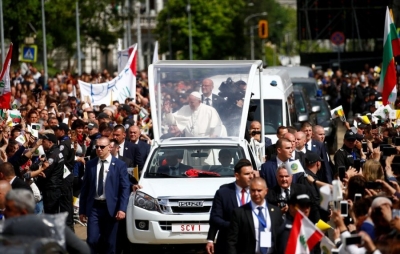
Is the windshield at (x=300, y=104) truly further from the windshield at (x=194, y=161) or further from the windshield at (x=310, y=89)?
the windshield at (x=194, y=161)

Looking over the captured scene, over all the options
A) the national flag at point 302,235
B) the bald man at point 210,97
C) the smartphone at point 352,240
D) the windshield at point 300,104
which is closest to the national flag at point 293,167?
the national flag at point 302,235

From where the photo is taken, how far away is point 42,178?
16.1 metres

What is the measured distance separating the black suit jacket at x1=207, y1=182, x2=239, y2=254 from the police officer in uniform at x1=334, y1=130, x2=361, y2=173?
14.4 feet

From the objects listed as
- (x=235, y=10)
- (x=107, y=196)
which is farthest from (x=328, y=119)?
(x=235, y=10)

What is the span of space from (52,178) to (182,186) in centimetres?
208

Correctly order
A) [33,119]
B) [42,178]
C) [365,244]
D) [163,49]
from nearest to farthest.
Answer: [365,244], [42,178], [33,119], [163,49]

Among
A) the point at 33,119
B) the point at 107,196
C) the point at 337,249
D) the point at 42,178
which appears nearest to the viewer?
the point at 337,249

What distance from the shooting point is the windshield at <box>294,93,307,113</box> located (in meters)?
26.2

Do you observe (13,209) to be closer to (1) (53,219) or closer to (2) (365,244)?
(1) (53,219)

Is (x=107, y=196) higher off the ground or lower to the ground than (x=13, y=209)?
lower

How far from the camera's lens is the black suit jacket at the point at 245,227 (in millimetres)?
10789

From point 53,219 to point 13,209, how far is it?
0.42 metres

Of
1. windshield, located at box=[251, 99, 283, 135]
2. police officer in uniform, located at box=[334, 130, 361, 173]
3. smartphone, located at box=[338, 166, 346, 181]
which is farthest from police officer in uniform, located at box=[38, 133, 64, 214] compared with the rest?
windshield, located at box=[251, 99, 283, 135]

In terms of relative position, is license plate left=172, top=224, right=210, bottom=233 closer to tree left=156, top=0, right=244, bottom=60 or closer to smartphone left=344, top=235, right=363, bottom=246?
smartphone left=344, top=235, right=363, bottom=246
